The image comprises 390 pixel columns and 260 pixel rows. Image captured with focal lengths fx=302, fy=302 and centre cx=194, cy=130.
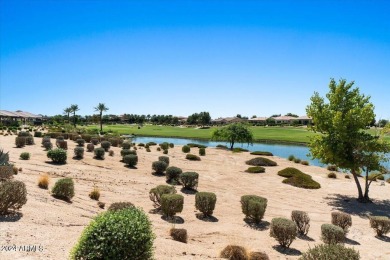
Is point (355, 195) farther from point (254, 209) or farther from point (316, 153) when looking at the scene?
point (254, 209)

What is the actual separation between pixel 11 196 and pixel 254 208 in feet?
37.7

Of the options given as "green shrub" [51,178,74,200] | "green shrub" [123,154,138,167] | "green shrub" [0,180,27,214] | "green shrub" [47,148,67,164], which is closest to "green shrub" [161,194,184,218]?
"green shrub" [51,178,74,200]

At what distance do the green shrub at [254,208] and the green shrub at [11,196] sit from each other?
1103 cm

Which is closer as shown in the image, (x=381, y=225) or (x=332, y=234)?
(x=332, y=234)

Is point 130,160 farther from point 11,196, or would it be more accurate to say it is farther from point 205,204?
point 11,196

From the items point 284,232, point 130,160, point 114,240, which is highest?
point 114,240

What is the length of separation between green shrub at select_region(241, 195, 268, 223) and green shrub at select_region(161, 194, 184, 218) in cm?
379

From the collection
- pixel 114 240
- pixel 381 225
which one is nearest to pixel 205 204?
pixel 381 225

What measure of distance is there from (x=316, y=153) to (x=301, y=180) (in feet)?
17.8

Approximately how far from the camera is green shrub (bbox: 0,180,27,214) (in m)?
10.4

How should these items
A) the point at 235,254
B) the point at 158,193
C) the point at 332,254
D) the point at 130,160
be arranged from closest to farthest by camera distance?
the point at 332,254 < the point at 235,254 < the point at 158,193 < the point at 130,160

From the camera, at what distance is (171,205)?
15852 mm

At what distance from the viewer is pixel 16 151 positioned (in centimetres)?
3061

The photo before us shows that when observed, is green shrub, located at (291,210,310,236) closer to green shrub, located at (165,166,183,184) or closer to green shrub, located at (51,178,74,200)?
green shrub, located at (51,178,74,200)
